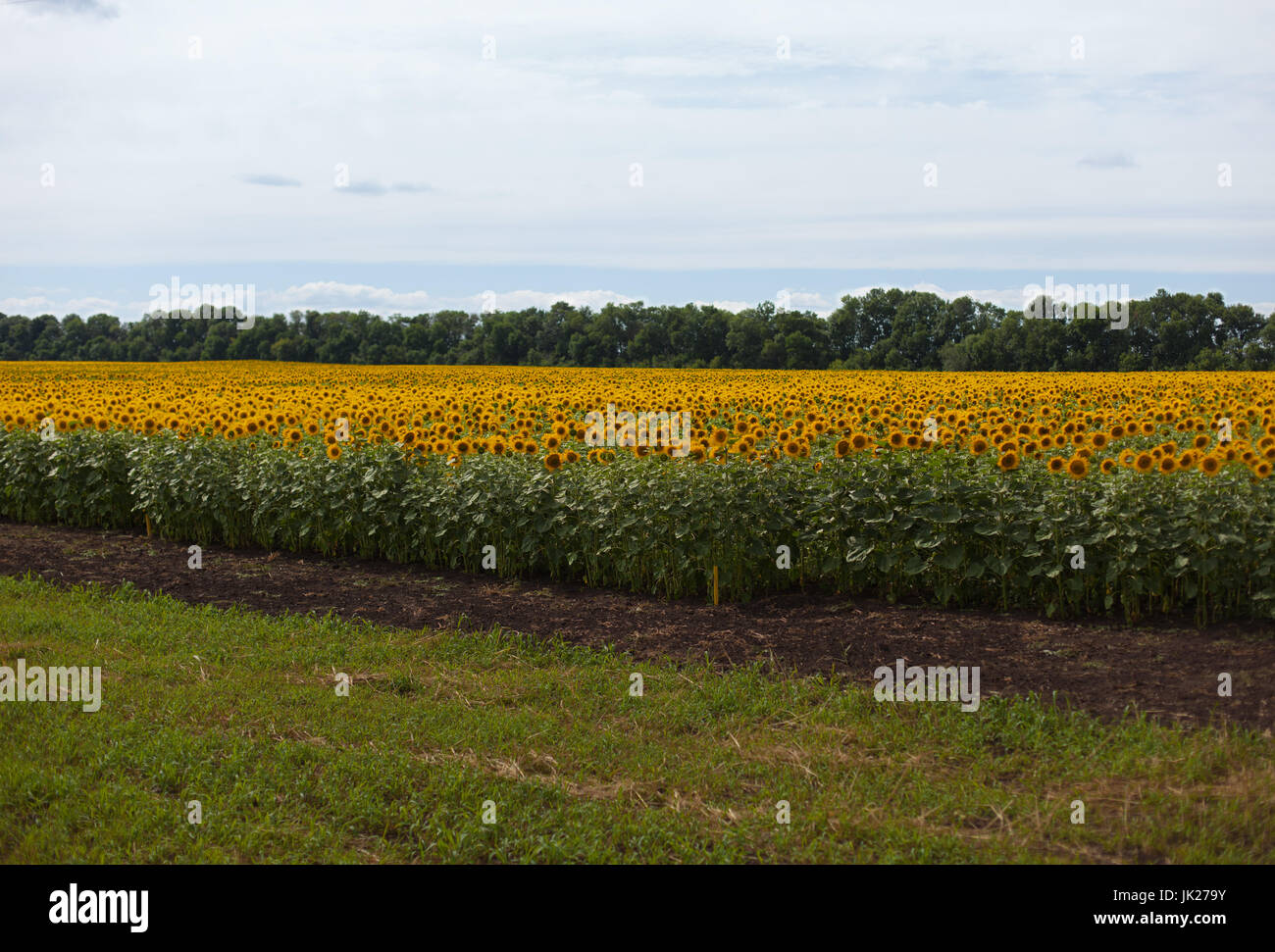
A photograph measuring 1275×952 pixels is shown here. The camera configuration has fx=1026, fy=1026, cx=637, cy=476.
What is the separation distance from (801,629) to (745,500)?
4.71 ft

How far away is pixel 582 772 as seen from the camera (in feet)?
18.2

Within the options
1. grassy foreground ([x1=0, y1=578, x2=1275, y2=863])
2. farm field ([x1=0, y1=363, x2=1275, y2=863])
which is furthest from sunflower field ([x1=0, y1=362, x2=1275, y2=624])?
grassy foreground ([x1=0, y1=578, x2=1275, y2=863])

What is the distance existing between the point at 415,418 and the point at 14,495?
6.05 m

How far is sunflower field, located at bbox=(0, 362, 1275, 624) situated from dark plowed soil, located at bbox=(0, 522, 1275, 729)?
33 centimetres

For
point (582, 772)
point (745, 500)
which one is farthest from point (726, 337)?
point (582, 772)

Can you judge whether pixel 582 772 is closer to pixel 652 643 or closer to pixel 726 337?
pixel 652 643

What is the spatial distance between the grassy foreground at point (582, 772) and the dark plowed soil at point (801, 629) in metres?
0.54

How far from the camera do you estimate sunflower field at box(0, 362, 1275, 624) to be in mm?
7969

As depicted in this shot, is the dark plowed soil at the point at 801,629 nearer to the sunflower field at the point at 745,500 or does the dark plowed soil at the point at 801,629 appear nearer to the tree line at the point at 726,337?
the sunflower field at the point at 745,500

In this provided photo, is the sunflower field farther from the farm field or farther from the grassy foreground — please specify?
the grassy foreground

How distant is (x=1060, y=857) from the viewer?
4590 millimetres

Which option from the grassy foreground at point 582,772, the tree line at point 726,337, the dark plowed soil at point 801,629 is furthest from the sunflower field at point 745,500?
the tree line at point 726,337
